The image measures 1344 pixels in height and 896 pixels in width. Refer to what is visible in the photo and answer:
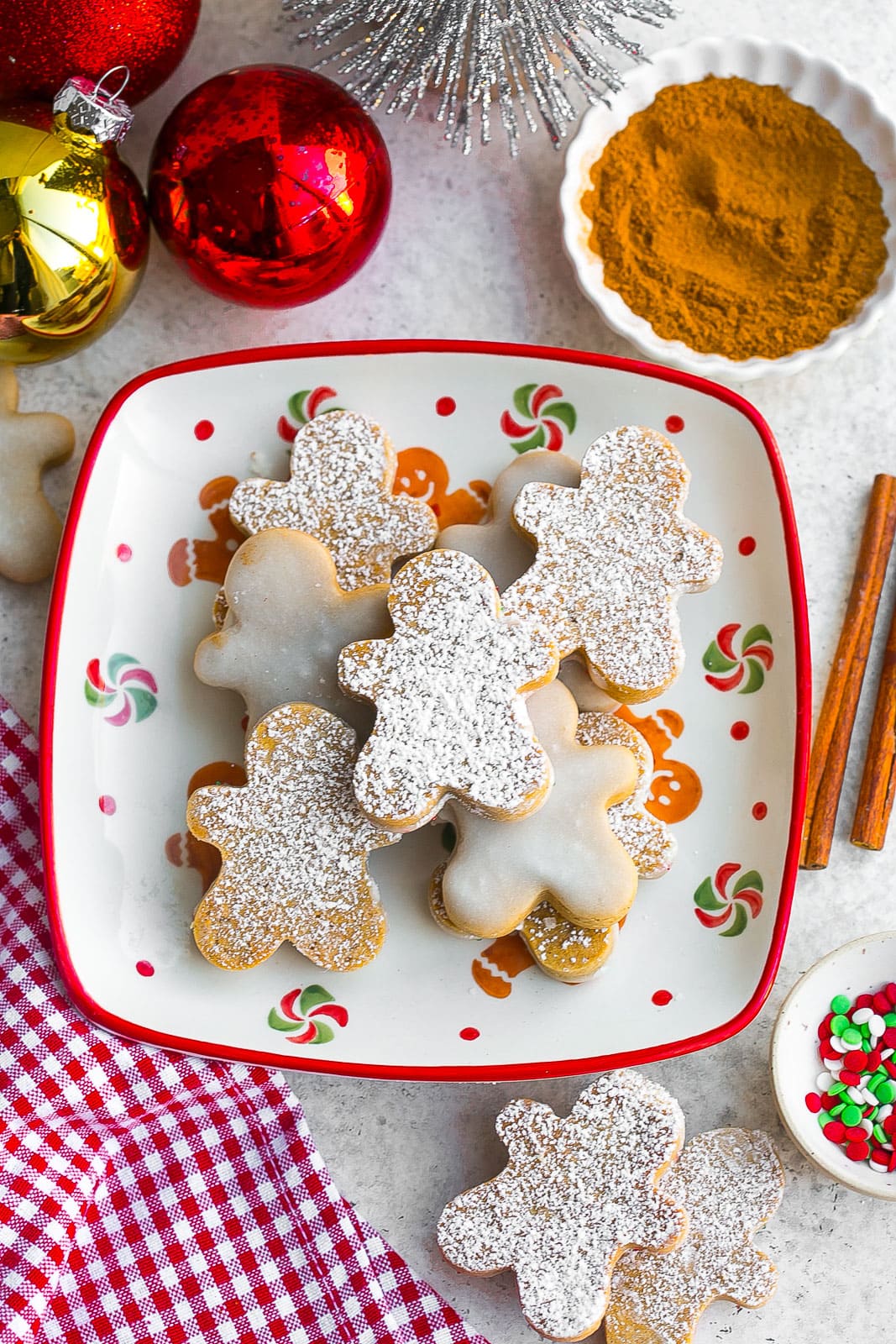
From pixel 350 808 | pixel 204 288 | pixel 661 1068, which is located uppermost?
pixel 204 288

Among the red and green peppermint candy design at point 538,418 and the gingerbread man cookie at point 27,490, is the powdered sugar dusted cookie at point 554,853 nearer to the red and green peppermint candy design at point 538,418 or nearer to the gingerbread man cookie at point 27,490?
the red and green peppermint candy design at point 538,418

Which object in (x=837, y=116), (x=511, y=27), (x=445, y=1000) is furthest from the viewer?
(x=837, y=116)

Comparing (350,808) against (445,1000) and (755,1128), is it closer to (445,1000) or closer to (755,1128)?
(445,1000)

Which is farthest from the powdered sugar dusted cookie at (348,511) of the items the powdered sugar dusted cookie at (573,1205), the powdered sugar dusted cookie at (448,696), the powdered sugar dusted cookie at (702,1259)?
the powdered sugar dusted cookie at (702,1259)

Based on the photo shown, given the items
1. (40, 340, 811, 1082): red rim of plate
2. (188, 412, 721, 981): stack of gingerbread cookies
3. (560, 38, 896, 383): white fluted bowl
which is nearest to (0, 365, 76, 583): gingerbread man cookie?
(40, 340, 811, 1082): red rim of plate

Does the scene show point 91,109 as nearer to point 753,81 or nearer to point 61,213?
point 61,213

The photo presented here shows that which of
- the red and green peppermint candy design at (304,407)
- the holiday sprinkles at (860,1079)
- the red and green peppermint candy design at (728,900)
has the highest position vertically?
the red and green peppermint candy design at (304,407)

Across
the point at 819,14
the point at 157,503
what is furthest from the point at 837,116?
the point at 157,503
